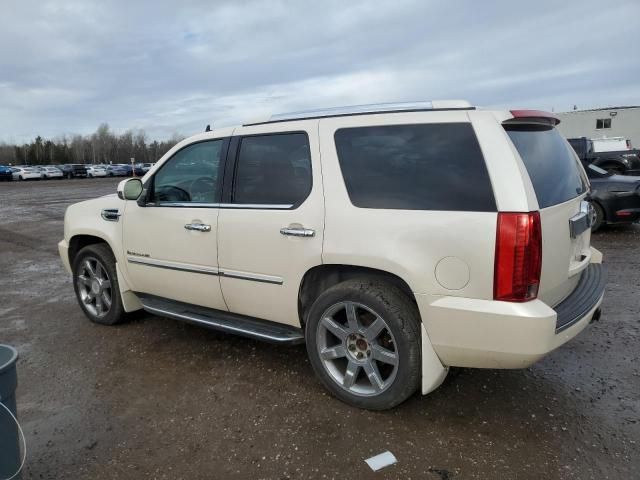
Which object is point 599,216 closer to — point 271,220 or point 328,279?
point 328,279

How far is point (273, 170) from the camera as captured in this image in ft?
12.0

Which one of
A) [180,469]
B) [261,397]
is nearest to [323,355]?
[261,397]

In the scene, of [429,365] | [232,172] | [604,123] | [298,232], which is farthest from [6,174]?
[429,365]

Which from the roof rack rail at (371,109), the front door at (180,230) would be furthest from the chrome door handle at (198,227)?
the roof rack rail at (371,109)

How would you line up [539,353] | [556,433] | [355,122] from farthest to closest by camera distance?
[355,122] < [556,433] < [539,353]

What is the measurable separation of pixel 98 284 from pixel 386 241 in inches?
129

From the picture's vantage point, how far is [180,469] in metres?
2.76

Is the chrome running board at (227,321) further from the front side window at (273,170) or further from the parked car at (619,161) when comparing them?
the parked car at (619,161)

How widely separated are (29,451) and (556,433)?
10.1 ft

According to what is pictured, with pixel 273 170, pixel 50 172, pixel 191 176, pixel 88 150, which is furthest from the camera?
pixel 88 150

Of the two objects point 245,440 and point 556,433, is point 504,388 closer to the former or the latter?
point 556,433

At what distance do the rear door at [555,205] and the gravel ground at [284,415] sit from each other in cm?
79

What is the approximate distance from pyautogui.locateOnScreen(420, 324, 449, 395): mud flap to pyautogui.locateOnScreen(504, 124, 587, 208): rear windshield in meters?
1.00

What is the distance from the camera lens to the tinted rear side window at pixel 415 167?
9.16 ft
